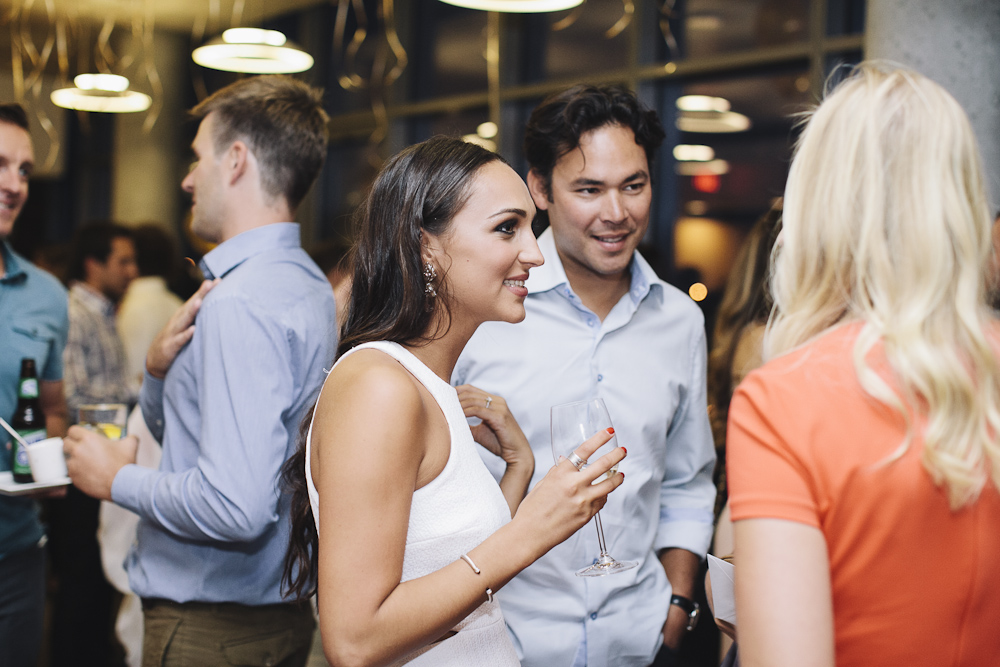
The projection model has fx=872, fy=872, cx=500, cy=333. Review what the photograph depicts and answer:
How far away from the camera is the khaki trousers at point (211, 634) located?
1829 millimetres

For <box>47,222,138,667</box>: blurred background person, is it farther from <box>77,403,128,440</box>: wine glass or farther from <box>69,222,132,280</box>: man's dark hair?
<box>77,403,128,440</box>: wine glass

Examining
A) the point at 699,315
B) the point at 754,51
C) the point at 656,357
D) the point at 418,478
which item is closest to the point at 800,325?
the point at 418,478

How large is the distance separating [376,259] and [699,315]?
3.41 ft

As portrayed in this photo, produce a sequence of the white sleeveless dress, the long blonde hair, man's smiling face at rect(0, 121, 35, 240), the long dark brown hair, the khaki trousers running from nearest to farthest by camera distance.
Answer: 1. the long blonde hair
2. the white sleeveless dress
3. the long dark brown hair
4. the khaki trousers
5. man's smiling face at rect(0, 121, 35, 240)

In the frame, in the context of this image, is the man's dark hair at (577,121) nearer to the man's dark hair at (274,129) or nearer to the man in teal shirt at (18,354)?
the man's dark hair at (274,129)

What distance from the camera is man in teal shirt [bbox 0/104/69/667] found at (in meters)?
2.15

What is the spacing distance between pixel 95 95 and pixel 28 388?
145 inches

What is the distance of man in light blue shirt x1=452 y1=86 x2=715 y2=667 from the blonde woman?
0.91 meters

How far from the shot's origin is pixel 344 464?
1160 mm

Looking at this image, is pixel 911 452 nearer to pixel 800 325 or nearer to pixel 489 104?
pixel 800 325

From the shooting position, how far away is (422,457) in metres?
1.24

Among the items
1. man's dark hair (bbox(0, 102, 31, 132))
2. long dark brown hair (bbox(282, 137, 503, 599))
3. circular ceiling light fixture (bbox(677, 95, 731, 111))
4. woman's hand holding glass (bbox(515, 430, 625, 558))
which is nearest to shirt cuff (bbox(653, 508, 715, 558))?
woman's hand holding glass (bbox(515, 430, 625, 558))

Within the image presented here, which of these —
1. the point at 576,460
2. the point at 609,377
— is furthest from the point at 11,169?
the point at 576,460

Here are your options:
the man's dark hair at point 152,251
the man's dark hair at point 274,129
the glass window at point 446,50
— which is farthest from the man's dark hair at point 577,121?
the glass window at point 446,50
